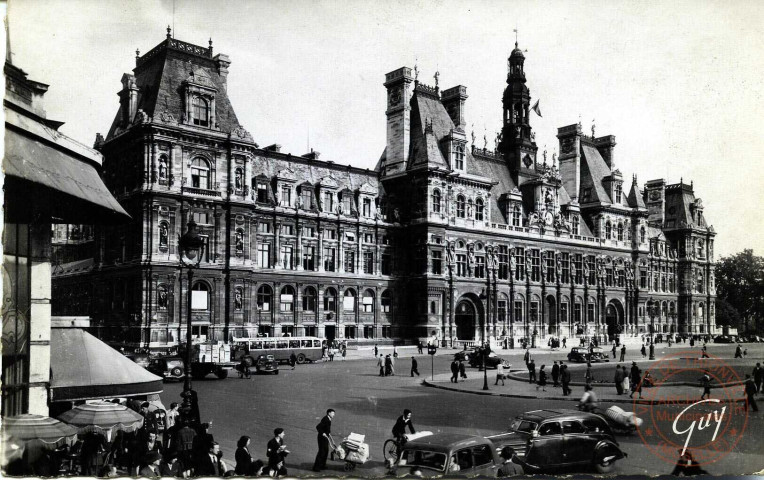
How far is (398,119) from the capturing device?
6216 cm

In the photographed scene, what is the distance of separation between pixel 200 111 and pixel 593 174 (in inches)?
2115

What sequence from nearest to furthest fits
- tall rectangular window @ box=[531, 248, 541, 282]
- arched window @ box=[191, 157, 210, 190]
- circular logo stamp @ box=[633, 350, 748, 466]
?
1. circular logo stamp @ box=[633, 350, 748, 466]
2. arched window @ box=[191, 157, 210, 190]
3. tall rectangular window @ box=[531, 248, 541, 282]

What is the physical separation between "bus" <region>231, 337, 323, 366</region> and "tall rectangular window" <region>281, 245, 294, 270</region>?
8.65 meters

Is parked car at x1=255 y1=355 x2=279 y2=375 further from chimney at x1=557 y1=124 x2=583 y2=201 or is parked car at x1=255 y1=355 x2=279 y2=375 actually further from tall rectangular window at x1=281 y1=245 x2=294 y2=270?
chimney at x1=557 y1=124 x2=583 y2=201

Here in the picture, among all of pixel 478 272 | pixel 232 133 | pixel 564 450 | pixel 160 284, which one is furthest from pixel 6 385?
pixel 478 272

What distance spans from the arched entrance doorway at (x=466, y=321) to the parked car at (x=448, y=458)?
5063 cm

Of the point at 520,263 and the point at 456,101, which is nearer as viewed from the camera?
the point at 456,101

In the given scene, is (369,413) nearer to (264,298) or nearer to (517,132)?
(264,298)

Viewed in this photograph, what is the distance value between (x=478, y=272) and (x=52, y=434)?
55.4 meters

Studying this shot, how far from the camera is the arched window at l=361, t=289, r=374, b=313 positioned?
5709cm

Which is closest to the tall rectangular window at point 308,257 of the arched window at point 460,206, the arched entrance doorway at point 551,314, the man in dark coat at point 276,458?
the arched window at point 460,206

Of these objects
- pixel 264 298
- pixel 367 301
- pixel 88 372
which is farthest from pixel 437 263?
pixel 88 372

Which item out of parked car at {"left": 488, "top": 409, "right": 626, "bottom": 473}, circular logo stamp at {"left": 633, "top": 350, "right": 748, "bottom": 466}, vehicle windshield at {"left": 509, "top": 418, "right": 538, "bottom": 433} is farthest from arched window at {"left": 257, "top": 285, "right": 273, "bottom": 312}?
parked car at {"left": 488, "top": 409, "right": 626, "bottom": 473}

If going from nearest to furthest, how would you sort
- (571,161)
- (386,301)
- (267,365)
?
(267,365) < (386,301) < (571,161)
